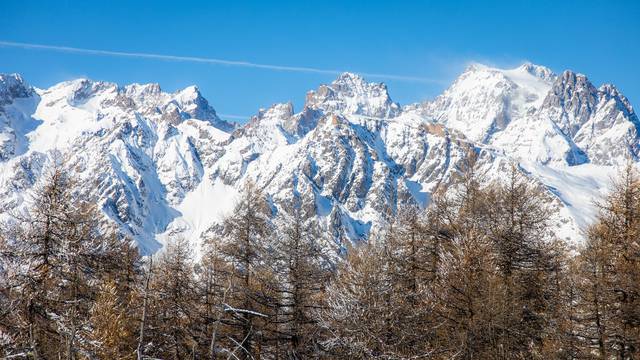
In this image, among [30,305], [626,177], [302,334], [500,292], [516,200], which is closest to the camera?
[30,305]

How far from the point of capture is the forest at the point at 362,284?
56.5 feet

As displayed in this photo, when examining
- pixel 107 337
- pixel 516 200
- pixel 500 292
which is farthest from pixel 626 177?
pixel 107 337

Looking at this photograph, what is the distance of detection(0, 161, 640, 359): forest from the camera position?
17.2 metres

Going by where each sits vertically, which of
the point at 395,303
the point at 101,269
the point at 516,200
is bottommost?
the point at 395,303

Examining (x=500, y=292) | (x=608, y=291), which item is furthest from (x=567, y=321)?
(x=500, y=292)

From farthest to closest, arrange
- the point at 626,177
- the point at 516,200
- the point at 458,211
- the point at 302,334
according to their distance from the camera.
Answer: the point at 458,211 → the point at 516,200 → the point at 626,177 → the point at 302,334

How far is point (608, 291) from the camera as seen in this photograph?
2064 centimetres

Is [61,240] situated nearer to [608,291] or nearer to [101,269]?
[101,269]

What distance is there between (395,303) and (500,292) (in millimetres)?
4038

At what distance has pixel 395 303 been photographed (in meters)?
18.3

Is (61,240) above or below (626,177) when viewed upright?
below

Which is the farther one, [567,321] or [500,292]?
[567,321]

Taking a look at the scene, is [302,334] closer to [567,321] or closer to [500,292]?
[500,292]

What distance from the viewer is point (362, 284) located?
18344mm
